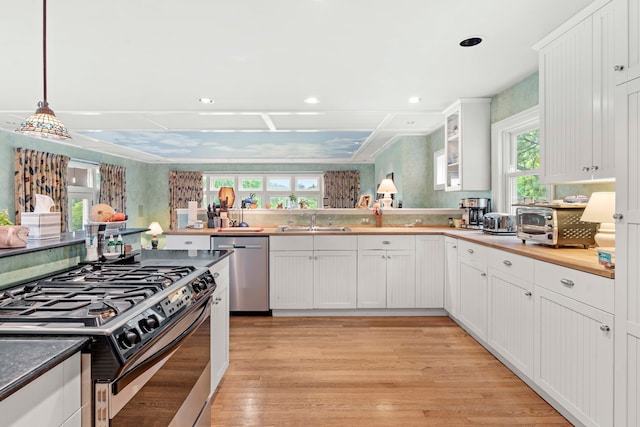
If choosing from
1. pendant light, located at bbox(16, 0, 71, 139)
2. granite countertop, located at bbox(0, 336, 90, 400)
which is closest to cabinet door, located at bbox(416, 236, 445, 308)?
pendant light, located at bbox(16, 0, 71, 139)

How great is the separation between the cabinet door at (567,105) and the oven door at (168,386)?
88.0 inches

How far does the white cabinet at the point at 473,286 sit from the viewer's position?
281 cm

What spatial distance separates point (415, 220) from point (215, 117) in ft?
9.22

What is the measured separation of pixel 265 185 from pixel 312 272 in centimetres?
573

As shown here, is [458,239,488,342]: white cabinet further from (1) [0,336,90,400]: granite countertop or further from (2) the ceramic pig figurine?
(2) the ceramic pig figurine

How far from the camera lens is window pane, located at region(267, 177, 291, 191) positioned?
30.2 ft

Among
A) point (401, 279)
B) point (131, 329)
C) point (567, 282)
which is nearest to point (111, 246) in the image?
point (131, 329)

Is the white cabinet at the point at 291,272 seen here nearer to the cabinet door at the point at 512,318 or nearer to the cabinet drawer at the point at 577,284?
the cabinet door at the point at 512,318

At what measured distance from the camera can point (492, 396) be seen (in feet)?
7.19

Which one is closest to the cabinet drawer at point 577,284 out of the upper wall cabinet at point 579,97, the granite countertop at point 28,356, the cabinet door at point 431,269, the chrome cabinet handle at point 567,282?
the chrome cabinet handle at point 567,282

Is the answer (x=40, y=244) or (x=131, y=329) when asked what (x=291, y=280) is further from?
(x=131, y=329)

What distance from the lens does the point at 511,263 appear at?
2385 millimetres

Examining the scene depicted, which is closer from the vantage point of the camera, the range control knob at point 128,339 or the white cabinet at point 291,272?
the range control knob at point 128,339

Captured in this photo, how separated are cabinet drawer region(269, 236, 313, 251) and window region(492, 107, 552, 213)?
6.49 feet
